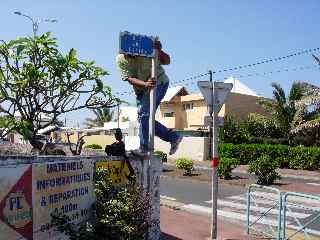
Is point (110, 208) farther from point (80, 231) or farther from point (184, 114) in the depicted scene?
point (184, 114)

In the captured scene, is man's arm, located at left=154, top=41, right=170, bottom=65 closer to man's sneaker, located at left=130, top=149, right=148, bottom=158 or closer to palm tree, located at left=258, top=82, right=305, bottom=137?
man's sneaker, located at left=130, top=149, right=148, bottom=158

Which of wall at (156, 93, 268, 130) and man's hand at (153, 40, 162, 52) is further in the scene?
wall at (156, 93, 268, 130)

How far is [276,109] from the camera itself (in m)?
34.4

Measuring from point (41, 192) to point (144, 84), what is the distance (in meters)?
2.28

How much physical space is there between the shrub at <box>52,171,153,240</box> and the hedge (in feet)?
80.8

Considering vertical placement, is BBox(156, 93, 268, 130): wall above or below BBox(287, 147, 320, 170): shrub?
above

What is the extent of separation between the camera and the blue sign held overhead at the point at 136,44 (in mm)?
6480

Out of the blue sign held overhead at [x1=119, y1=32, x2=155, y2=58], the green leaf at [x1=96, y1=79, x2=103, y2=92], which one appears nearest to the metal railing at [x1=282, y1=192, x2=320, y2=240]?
the blue sign held overhead at [x1=119, y1=32, x2=155, y2=58]

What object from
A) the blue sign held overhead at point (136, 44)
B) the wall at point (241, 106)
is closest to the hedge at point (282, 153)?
the wall at point (241, 106)

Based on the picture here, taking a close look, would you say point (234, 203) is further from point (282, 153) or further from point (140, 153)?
point (282, 153)

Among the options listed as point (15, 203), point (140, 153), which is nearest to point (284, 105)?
point (140, 153)

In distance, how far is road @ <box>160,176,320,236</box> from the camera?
440 inches

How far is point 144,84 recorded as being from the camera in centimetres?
665

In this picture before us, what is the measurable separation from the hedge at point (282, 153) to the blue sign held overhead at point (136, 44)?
2410cm
